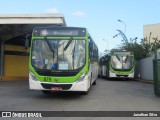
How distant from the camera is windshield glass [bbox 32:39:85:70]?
47.9 feet

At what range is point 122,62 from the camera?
3384 cm

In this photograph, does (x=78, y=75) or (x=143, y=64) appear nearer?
(x=78, y=75)

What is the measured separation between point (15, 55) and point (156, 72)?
2481 centimetres

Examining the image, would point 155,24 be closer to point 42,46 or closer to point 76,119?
point 42,46

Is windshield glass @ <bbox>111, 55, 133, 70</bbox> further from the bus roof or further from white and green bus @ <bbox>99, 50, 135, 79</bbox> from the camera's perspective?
the bus roof

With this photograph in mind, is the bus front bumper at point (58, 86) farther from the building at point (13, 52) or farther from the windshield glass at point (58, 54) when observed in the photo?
the building at point (13, 52)

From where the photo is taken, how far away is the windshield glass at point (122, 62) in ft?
111

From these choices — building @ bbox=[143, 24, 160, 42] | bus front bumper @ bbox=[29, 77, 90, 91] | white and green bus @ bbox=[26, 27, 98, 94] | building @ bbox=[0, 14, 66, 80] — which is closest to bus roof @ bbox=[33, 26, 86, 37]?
white and green bus @ bbox=[26, 27, 98, 94]

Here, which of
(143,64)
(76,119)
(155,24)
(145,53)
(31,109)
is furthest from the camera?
(155,24)

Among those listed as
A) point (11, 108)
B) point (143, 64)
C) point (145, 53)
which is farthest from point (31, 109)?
point (145, 53)

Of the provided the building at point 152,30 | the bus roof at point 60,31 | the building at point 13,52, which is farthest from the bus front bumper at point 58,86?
the building at point 152,30

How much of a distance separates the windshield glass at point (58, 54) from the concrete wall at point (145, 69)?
18882 millimetres

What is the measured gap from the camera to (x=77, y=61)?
579 inches

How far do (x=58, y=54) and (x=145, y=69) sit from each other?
21834 millimetres
